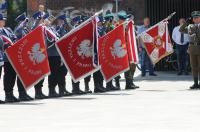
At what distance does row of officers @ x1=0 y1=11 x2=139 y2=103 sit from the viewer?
1636cm

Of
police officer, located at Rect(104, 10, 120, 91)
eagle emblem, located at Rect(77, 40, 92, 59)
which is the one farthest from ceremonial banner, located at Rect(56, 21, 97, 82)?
police officer, located at Rect(104, 10, 120, 91)

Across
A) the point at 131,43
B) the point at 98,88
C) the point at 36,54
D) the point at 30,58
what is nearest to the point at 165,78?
the point at 131,43

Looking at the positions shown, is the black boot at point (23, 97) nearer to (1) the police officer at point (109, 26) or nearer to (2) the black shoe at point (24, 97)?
(2) the black shoe at point (24, 97)

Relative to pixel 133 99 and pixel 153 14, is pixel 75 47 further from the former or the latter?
pixel 153 14

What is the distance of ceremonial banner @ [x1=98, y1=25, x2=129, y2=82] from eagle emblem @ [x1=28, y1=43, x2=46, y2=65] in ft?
8.71

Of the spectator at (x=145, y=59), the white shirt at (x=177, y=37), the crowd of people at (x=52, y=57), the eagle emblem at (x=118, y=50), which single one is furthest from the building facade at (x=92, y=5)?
the eagle emblem at (x=118, y=50)

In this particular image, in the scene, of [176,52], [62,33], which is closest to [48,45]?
[62,33]

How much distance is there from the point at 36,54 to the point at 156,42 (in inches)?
218

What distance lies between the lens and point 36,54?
16.4 m

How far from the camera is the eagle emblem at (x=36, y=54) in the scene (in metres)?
16.4

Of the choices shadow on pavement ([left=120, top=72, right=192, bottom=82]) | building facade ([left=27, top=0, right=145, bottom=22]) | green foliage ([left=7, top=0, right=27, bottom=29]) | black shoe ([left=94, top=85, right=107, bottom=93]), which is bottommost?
shadow on pavement ([left=120, top=72, right=192, bottom=82])

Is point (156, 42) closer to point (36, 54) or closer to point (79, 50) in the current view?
point (79, 50)

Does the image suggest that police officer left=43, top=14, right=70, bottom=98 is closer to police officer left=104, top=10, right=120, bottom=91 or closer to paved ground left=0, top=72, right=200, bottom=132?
paved ground left=0, top=72, right=200, bottom=132

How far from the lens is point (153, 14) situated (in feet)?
87.6
